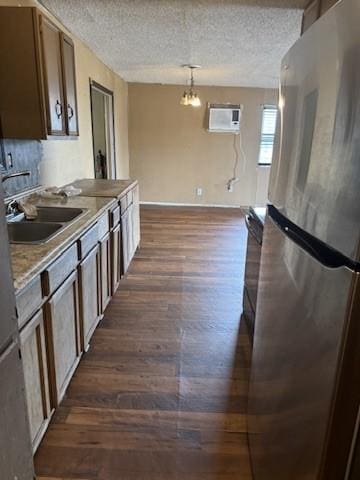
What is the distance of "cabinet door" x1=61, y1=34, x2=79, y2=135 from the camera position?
2449mm

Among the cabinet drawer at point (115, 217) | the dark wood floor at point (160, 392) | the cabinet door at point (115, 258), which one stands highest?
the cabinet drawer at point (115, 217)

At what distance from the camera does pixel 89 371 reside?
2105 millimetres

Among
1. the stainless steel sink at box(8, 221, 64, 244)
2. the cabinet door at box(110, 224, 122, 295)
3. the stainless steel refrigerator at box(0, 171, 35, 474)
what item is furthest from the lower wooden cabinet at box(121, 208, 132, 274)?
the stainless steel refrigerator at box(0, 171, 35, 474)

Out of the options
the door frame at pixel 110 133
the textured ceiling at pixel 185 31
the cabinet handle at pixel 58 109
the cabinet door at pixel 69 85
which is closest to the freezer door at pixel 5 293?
the cabinet handle at pixel 58 109

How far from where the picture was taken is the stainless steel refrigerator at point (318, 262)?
2.37 ft

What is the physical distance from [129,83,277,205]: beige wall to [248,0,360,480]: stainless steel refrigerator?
216 inches

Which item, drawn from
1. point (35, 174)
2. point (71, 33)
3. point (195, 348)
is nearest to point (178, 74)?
point (71, 33)

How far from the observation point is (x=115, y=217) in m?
2.95

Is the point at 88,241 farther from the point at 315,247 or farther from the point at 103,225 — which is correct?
the point at 315,247

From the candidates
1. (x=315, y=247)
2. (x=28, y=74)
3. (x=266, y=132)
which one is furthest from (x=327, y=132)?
(x=266, y=132)

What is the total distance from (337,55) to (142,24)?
2.71 metres

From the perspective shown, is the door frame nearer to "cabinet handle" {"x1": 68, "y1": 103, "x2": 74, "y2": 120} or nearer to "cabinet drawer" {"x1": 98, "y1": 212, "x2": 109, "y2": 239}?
"cabinet handle" {"x1": 68, "y1": 103, "x2": 74, "y2": 120}

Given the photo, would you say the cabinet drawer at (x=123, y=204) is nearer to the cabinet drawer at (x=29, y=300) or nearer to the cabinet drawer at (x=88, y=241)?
the cabinet drawer at (x=88, y=241)

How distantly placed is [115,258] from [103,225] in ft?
1.75
